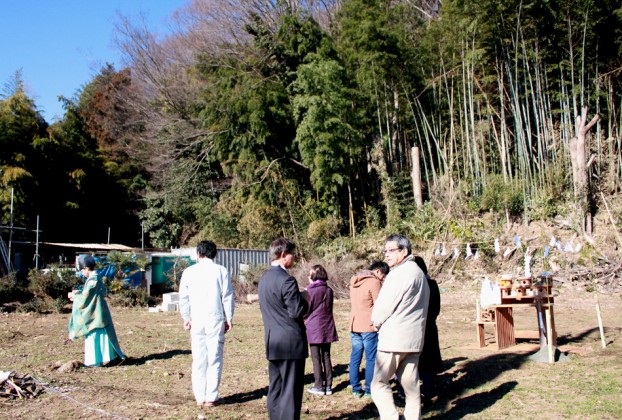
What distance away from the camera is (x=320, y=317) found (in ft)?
17.6

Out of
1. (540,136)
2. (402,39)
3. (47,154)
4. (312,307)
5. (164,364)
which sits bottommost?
(164,364)

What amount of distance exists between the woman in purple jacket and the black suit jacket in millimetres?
1187

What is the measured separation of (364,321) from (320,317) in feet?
1.43

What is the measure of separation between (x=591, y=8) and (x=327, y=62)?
7.07m

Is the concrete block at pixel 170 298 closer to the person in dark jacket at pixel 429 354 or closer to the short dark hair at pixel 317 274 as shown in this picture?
the short dark hair at pixel 317 274

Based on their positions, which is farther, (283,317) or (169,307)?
(169,307)

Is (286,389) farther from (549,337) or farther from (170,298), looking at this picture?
(170,298)

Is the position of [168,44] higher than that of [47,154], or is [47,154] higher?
[168,44]

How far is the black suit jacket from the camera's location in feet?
13.3

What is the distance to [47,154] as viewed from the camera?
23172 mm

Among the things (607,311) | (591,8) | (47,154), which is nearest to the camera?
(607,311)

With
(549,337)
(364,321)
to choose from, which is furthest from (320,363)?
(549,337)

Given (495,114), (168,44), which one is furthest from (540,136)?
(168,44)

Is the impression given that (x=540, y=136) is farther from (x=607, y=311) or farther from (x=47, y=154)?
(x=47, y=154)
